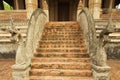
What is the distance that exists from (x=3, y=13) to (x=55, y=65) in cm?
789

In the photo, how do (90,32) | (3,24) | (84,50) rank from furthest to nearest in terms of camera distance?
1. (3,24)
2. (84,50)
3. (90,32)

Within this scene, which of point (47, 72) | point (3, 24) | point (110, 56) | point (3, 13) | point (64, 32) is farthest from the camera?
point (3, 13)

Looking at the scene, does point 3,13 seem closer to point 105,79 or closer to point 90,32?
point 90,32

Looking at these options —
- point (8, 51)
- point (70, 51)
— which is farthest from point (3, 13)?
point (70, 51)

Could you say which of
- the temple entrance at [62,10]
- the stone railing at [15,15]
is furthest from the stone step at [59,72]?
the temple entrance at [62,10]

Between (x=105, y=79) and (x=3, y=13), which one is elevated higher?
(x=3, y=13)

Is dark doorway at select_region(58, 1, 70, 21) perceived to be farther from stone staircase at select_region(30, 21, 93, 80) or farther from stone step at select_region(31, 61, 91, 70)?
stone step at select_region(31, 61, 91, 70)

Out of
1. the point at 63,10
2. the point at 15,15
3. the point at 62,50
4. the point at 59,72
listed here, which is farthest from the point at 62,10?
the point at 59,72

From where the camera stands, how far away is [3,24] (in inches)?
392

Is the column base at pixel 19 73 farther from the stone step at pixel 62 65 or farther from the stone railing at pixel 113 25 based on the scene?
the stone railing at pixel 113 25

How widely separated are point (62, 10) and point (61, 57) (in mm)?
11132

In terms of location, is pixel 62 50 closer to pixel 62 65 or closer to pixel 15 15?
pixel 62 65

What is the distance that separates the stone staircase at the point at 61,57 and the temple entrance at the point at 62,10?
8.36 metres

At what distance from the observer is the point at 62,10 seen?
54.8ft
